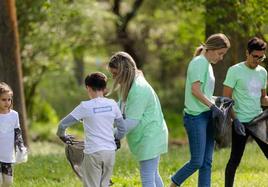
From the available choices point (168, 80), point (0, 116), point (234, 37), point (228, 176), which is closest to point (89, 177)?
point (0, 116)

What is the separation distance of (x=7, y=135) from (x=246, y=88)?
2937mm

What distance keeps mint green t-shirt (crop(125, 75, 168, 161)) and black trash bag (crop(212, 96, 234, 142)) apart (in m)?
0.73

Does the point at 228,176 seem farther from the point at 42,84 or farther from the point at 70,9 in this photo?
the point at 42,84

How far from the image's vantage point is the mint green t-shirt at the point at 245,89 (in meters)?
8.54

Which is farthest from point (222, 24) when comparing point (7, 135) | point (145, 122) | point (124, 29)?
point (124, 29)

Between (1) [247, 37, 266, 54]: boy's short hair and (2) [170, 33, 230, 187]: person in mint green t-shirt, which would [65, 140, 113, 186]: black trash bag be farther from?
(1) [247, 37, 266, 54]: boy's short hair

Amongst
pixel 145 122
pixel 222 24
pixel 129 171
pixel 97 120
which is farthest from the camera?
pixel 222 24

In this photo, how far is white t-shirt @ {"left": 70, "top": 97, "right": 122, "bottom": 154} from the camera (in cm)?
728

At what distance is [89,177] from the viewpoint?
739cm

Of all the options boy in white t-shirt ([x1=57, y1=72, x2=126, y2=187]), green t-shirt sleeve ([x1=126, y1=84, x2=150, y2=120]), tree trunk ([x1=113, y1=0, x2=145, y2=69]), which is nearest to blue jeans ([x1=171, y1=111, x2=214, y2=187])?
green t-shirt sleeve ([x1=126, y1=84, x2=150, y2=120])

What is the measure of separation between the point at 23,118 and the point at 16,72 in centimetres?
123

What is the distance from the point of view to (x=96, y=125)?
730 cm

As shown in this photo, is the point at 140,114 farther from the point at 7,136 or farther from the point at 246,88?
the point at 246,88

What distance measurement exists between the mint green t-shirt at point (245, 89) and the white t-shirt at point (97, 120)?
188 cm
